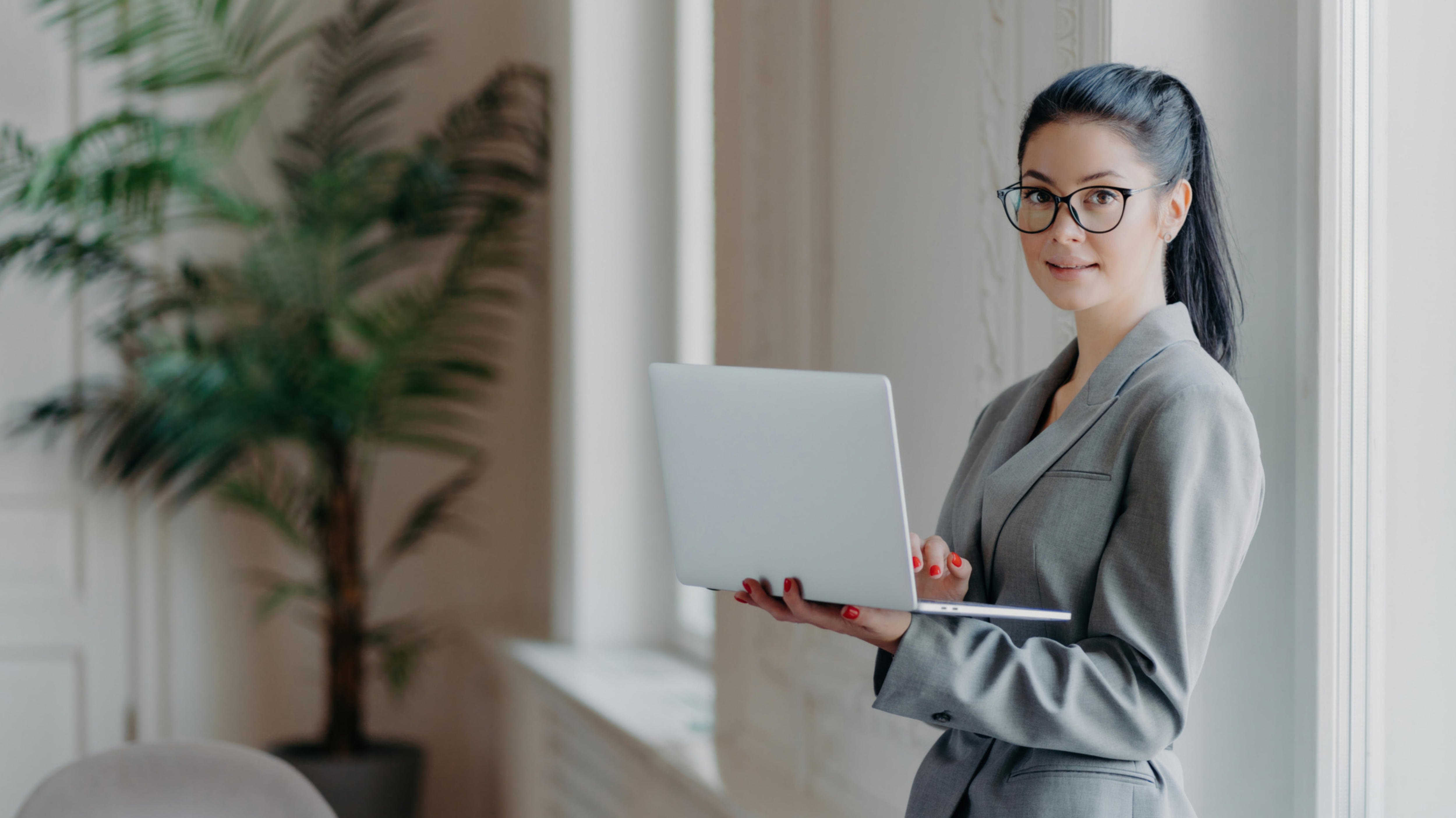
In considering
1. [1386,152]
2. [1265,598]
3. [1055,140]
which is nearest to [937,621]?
[1055,140]

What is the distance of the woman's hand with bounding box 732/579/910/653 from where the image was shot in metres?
0.95

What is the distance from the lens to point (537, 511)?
3.69 metres

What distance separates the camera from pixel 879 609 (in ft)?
3.13

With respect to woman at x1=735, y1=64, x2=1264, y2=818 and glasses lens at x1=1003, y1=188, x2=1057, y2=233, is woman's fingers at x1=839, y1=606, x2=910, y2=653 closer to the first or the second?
woman at x1=735, y1=64, x2=1264, y2=818

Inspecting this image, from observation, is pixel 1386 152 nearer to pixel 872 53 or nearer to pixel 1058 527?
pixel 1058 527

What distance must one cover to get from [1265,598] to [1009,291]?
45cm

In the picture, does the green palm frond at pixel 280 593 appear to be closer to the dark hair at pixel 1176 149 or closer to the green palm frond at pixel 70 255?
the green palm frond at pixel 70 255

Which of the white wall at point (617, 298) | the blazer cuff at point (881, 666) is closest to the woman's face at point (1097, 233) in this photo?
the blazer cuff at point (881, 666)

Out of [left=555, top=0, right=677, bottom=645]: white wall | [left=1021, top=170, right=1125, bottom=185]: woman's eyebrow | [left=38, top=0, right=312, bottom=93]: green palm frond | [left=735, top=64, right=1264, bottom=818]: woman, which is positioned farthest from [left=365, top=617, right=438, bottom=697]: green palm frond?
[left=1021, top=170, right=1125, bottom=185]: woman's eyebrow

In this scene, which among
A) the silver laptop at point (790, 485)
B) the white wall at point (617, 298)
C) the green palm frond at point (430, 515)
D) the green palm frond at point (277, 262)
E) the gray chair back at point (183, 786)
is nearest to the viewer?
the silver laptop at point (790, 485)

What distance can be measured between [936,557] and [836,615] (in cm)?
11

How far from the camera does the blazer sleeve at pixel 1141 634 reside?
92 cm

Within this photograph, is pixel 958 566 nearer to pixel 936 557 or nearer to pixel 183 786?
pixel 936 557

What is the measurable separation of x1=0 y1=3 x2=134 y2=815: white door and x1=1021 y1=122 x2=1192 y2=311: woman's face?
322 cm
